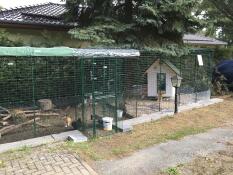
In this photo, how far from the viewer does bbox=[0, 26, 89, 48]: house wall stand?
11859 millimetres

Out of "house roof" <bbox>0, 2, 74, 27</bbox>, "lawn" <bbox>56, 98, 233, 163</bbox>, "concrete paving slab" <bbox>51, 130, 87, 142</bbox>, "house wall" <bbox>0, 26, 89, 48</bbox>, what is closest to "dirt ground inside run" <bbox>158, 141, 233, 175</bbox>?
"lawn" <bbox>56, 98, 233, 163</bbox>

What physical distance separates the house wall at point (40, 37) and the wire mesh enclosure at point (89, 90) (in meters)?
2.13

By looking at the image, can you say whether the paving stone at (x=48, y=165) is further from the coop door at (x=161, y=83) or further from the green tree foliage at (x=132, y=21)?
the coop door at (x=161, y=83)

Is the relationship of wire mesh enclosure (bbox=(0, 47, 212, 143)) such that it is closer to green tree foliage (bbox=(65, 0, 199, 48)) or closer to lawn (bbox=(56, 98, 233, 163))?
lawn (bbox=(56, 98, 233, 163))

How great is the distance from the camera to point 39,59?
33.2 ft

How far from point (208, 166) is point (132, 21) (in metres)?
7.10

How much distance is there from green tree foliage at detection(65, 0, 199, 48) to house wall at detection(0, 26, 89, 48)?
42.1 inches

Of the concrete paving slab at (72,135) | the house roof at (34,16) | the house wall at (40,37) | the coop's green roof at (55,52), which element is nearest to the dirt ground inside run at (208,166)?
the concrete paving slab at (72,135)

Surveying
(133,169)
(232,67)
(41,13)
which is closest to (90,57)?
(133,169)

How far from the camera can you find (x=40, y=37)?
12672mm

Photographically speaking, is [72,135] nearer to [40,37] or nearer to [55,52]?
[55,52]

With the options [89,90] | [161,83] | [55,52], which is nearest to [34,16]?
[161,83]

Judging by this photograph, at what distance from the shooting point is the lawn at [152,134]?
21.6 ft

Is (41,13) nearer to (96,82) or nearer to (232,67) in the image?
(96,82)
